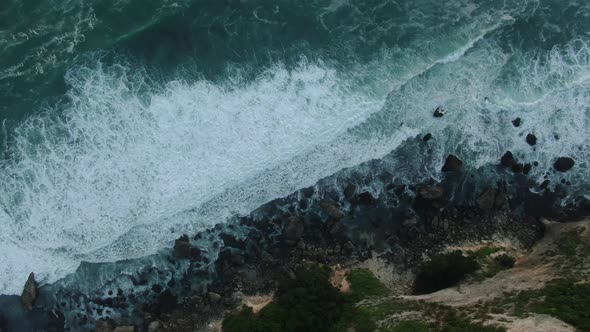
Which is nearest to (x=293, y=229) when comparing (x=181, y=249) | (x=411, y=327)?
(x=181, y=249)

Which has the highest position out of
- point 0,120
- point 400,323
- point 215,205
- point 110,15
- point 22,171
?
point 110,15

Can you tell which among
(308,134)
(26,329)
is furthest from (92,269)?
(308,134)

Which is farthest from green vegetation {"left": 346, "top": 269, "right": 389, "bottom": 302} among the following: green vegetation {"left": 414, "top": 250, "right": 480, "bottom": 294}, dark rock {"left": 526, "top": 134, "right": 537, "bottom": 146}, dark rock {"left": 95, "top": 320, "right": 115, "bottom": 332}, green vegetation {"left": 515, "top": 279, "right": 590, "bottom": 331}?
dark rock {"left": 95, "top": 320, "right": 115, "bottom": 332}

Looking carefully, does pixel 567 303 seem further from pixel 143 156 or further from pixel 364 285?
pixel 143 156

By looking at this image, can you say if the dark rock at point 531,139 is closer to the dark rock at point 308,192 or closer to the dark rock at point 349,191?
the dark rock at point 349,191

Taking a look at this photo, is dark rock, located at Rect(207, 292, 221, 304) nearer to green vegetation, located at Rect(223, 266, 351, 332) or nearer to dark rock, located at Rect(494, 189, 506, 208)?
green vegetation, located at Rect(223, 266, 351, 332)

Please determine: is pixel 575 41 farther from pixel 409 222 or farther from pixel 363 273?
pixel 363 273
